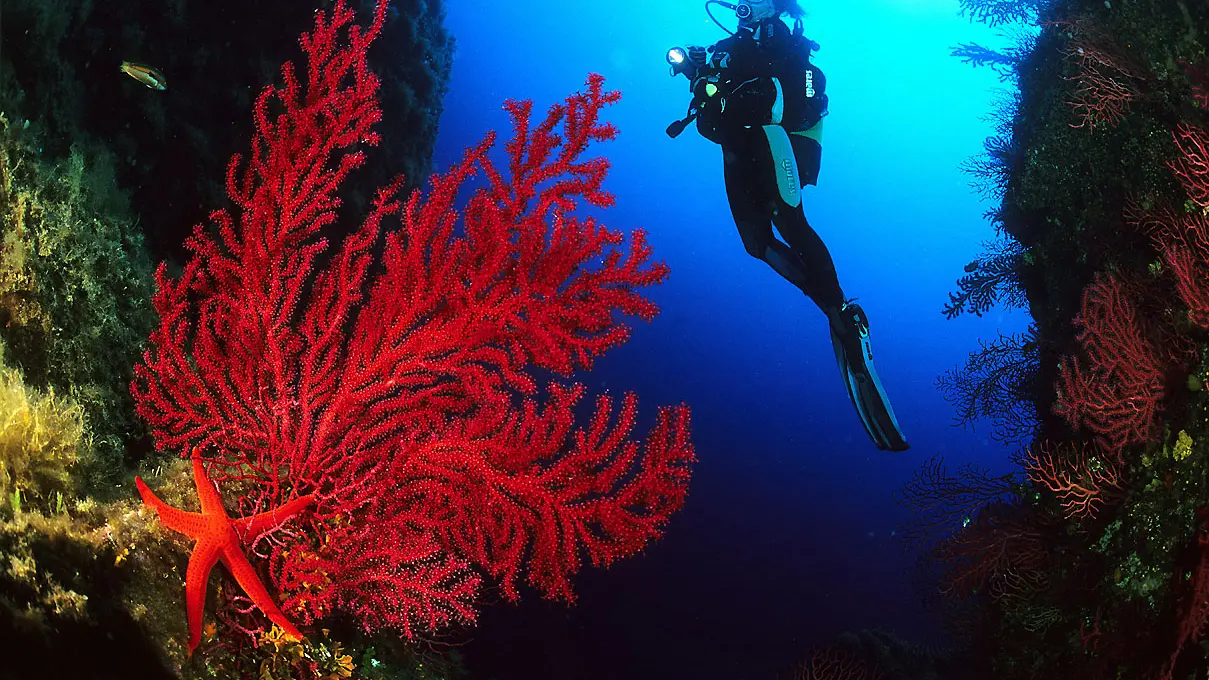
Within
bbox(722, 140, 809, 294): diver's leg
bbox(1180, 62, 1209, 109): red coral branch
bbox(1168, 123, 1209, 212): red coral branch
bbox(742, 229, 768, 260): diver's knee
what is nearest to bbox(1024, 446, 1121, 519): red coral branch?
bbox(1168, 123, 1209, 212): red coral branch

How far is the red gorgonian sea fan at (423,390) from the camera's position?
262 cm

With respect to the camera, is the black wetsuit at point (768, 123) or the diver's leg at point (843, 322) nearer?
the black wetsuit at point (768, 123)

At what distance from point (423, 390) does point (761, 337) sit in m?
48.2

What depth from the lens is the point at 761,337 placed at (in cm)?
4906

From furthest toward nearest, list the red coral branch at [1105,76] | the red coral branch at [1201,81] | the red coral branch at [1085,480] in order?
1. the red coral branch at [1105,76]
2. the red coral branch at [1085,480]
3. the red coral branch at [1201,81]

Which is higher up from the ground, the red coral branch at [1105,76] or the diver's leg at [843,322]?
the red coral branch at [1105,76]

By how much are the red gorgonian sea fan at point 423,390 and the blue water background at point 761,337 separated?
26.8 feet

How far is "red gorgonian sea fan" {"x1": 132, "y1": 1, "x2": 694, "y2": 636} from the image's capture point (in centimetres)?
262

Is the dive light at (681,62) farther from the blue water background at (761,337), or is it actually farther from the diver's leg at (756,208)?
the blue water background at (761,337)

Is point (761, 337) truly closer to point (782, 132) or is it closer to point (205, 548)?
point (782, 132)

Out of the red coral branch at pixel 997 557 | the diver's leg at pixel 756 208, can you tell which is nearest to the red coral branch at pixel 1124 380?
the red coral branch at pixel 997 557

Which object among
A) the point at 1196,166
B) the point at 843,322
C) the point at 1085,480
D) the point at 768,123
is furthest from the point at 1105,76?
the point at 843,322

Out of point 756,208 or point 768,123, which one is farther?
point 756,208

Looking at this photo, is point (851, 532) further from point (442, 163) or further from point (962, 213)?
point (962, 213)
